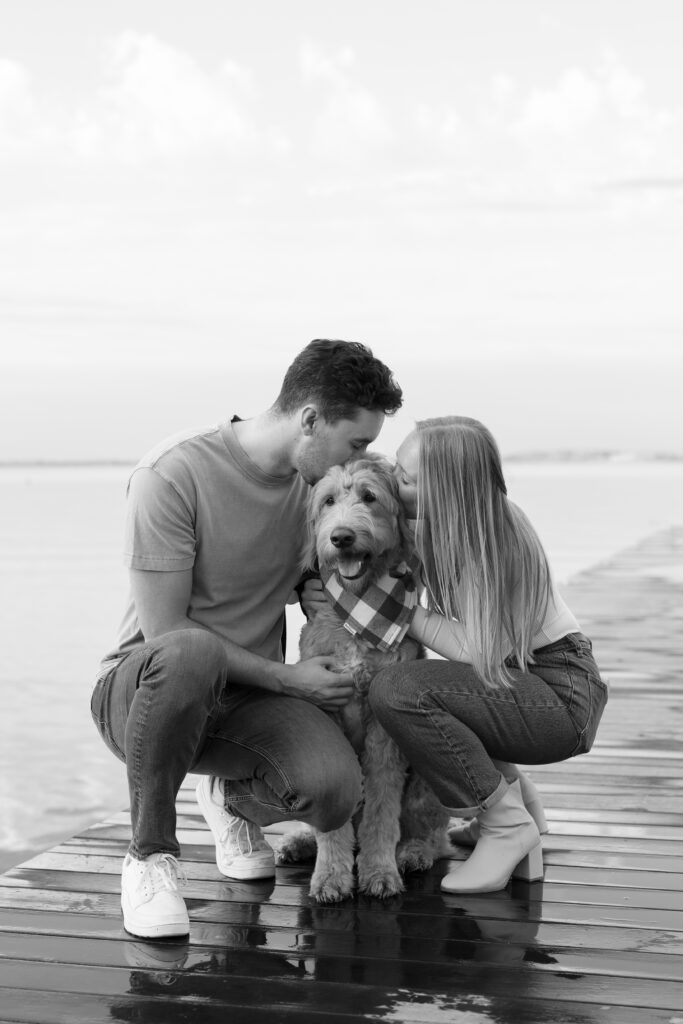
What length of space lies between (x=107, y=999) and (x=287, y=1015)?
39 centimetres

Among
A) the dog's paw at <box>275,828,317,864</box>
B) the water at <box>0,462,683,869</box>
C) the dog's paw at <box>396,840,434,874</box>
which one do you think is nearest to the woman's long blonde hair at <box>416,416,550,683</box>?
the dog's paw at <box>396,840,434,874</box>

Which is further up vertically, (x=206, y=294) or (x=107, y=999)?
(x=206, y=294)

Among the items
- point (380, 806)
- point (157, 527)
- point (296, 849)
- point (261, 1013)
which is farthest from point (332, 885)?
point (157, 527)

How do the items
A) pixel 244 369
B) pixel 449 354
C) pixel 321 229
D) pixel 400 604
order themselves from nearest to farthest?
pixel 400 604 → pixel 244 369 → pixel 321 229 → pixel 449 354

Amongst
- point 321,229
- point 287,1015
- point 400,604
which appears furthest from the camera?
point 321,229

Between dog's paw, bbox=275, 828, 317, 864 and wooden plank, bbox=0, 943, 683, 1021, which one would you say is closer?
wooden plank, bbox=0, 943, 683, 1021

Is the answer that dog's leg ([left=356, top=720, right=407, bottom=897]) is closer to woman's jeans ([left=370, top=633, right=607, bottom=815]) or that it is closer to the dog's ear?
woman's jeans ([left=370, top=633, right=607, bottom=815])

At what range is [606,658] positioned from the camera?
775 cm

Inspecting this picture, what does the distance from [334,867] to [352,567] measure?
0.80 m

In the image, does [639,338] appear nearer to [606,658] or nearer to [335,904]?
[606,658]

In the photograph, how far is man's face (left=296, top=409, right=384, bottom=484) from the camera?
328 centimetres

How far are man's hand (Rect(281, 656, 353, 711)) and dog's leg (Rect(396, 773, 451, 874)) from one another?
13.4 inches

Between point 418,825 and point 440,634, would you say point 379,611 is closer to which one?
point 440,634

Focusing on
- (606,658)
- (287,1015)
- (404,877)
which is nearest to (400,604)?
(404,877)
